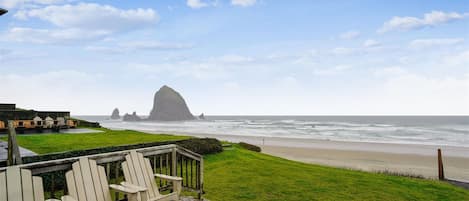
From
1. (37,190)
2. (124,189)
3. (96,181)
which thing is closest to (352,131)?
(124,189)

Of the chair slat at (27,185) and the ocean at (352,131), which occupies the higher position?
the chair slat at (27,185)

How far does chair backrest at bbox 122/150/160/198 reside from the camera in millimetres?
4637

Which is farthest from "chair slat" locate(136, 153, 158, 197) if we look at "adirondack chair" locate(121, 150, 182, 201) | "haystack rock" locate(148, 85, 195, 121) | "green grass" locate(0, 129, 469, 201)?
"haystack rock" locate(148, 85, 195, 121)

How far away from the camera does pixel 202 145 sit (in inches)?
532

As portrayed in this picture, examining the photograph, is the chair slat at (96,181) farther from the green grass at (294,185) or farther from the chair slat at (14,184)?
the green grass at (294,185)

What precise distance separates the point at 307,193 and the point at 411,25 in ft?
69.5

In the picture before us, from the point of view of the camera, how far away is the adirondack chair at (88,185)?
381cm

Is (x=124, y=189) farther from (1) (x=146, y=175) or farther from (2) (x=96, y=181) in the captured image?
(1) (x=146, y=175)

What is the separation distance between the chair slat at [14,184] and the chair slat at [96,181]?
88 centimetres

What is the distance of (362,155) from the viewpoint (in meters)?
23.0

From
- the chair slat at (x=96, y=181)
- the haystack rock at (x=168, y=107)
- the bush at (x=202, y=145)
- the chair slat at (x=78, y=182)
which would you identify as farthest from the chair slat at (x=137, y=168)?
the haystack rock at (x=168, y=107)

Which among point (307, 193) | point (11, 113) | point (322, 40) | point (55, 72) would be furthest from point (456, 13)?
point (55, 72)

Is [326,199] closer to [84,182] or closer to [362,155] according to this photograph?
[84,182]

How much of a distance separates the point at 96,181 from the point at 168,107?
16584 cm
